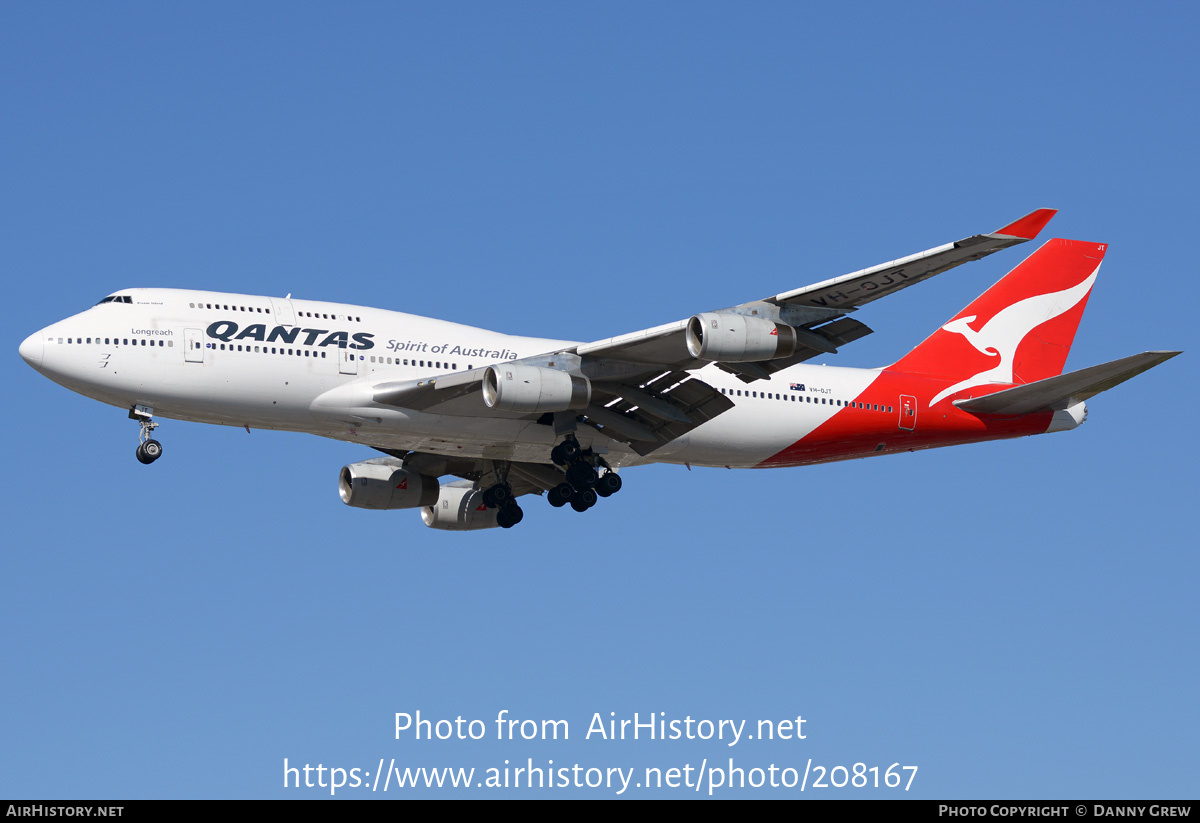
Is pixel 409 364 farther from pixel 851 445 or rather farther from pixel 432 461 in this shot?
pixel 851 445

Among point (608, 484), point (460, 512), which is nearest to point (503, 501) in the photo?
point (460, 512)

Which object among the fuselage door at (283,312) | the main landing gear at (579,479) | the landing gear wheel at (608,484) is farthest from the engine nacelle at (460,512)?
the fuselage door at (283,312)

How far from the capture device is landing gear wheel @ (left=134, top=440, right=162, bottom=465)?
36500 millimetres

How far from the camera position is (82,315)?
119 ft

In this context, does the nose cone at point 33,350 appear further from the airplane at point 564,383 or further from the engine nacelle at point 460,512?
the engine nacelle at point 460,512

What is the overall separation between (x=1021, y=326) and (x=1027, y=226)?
13.9m

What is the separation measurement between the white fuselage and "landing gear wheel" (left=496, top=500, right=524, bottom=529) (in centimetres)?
415

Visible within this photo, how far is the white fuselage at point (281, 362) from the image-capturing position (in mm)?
35656

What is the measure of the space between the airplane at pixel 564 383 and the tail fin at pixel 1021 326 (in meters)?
0.08

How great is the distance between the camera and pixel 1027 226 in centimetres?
3119

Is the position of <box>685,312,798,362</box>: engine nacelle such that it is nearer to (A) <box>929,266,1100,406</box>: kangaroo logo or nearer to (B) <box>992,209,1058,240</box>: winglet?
(B) <box>992,209,1058,240</box>: winglet

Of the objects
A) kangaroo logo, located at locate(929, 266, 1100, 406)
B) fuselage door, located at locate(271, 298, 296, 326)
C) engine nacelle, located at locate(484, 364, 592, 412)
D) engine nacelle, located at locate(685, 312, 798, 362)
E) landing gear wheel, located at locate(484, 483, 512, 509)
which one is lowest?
landing gear wheel, located at locate(484, 483, 512, 509)

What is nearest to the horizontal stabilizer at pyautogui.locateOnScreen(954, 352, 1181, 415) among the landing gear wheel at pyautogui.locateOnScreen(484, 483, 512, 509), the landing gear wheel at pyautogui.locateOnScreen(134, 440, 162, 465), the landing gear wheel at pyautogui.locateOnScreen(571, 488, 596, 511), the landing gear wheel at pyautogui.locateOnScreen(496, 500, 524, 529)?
the landing gear wheel at pyautogui.locateOnScreen(571, 488, 596, 511)
